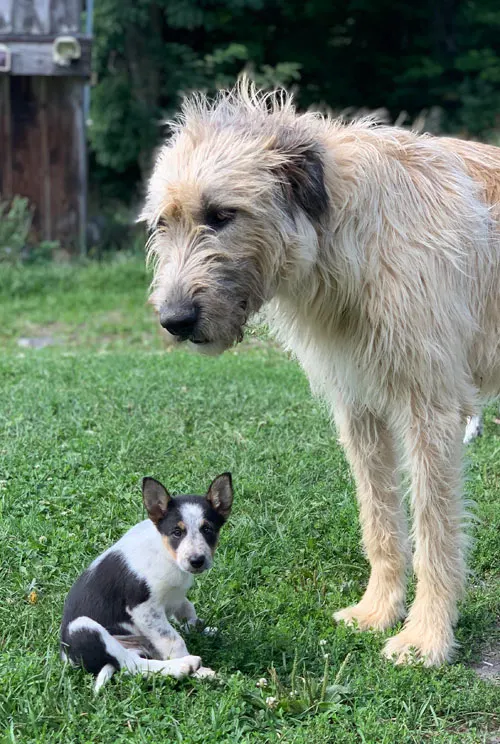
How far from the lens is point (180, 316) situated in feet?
10.8

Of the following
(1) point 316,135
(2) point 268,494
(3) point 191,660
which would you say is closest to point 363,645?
(3) point 191,660

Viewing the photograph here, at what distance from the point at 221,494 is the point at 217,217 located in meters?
1.06

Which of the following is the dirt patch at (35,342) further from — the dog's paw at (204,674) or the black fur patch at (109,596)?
the dog's paw at (204,674)

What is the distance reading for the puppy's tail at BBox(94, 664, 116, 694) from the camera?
3.38m

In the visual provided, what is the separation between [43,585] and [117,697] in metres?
0.88

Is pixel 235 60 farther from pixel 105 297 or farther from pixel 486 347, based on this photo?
pixel 486 347

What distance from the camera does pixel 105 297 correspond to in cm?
1155

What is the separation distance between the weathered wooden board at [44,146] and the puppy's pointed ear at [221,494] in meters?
10.6

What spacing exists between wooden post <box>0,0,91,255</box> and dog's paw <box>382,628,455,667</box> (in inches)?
417

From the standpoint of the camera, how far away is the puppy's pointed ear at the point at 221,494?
3.58 m

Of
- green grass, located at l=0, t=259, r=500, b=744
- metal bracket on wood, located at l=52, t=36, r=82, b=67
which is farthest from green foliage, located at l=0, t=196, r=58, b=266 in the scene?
green grass, located at l=0, t=259, r=500, b=744

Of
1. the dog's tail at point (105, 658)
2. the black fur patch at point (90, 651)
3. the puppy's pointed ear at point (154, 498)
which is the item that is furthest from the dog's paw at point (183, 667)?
the puppy's pointed ear at point (154, 498)

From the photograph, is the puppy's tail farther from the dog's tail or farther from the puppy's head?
the puppy's head

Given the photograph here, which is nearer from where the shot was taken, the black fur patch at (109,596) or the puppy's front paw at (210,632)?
the black fur patch at (109,596)
